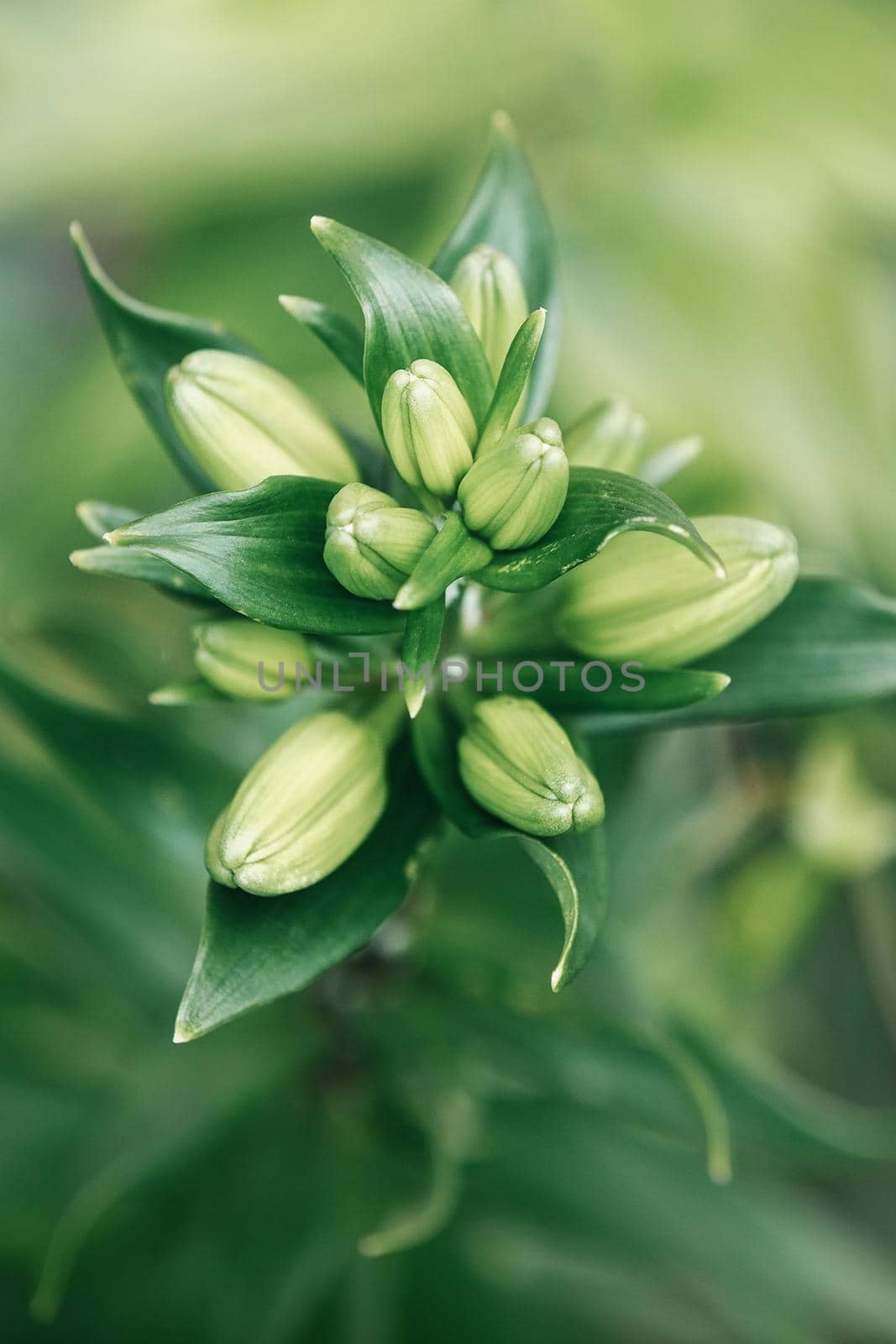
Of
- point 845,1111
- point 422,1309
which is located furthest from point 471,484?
point 422,1309

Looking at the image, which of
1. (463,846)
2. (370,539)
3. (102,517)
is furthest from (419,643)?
(463,846)

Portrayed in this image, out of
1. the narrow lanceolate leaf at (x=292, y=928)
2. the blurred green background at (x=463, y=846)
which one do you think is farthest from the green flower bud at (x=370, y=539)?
the blurred green background at (x=463, y=846)

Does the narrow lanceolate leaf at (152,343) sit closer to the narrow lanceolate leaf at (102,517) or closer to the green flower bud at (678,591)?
the narrow lanceolate leaf at (102,517)

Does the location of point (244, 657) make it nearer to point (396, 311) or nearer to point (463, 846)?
point (396, 311)

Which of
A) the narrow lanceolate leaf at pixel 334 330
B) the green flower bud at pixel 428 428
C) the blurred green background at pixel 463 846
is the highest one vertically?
the narrow lanceolate leaf at pixel 334 330

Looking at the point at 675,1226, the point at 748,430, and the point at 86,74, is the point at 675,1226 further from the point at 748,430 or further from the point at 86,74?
the point at 86,74
